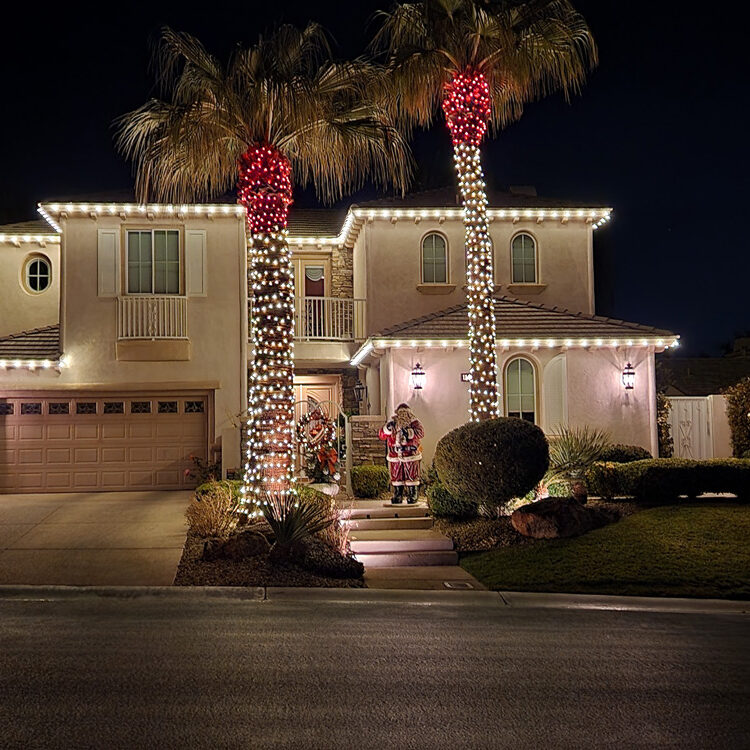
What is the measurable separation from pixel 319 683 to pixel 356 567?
4861mm

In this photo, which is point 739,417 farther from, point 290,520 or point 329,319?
point 290,520

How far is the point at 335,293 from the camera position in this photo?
23562mm

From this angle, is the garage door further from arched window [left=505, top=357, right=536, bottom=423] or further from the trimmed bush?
the trimmed bush

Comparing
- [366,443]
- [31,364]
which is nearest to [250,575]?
[366,443]

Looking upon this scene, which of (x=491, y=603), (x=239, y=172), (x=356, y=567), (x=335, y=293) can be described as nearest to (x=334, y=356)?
(x=335, y=293)

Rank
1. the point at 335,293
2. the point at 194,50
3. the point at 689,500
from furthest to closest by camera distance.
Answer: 1. the point at 335,293
2. the point at 689,500
3. the point at 194,50

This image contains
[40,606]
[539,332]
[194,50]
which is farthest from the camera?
[539,332]

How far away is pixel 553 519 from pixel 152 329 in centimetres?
1047

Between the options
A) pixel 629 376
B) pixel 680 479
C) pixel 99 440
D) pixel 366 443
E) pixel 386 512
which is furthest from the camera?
pixel 99 440

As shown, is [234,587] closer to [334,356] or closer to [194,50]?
[194,50]

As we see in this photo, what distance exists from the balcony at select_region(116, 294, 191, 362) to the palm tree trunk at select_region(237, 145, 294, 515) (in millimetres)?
6079

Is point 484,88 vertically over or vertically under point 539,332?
over

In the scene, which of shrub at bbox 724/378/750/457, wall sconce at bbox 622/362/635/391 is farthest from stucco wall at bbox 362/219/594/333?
shrub at bbox 724/378/750/457

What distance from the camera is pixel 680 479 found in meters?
15.2
